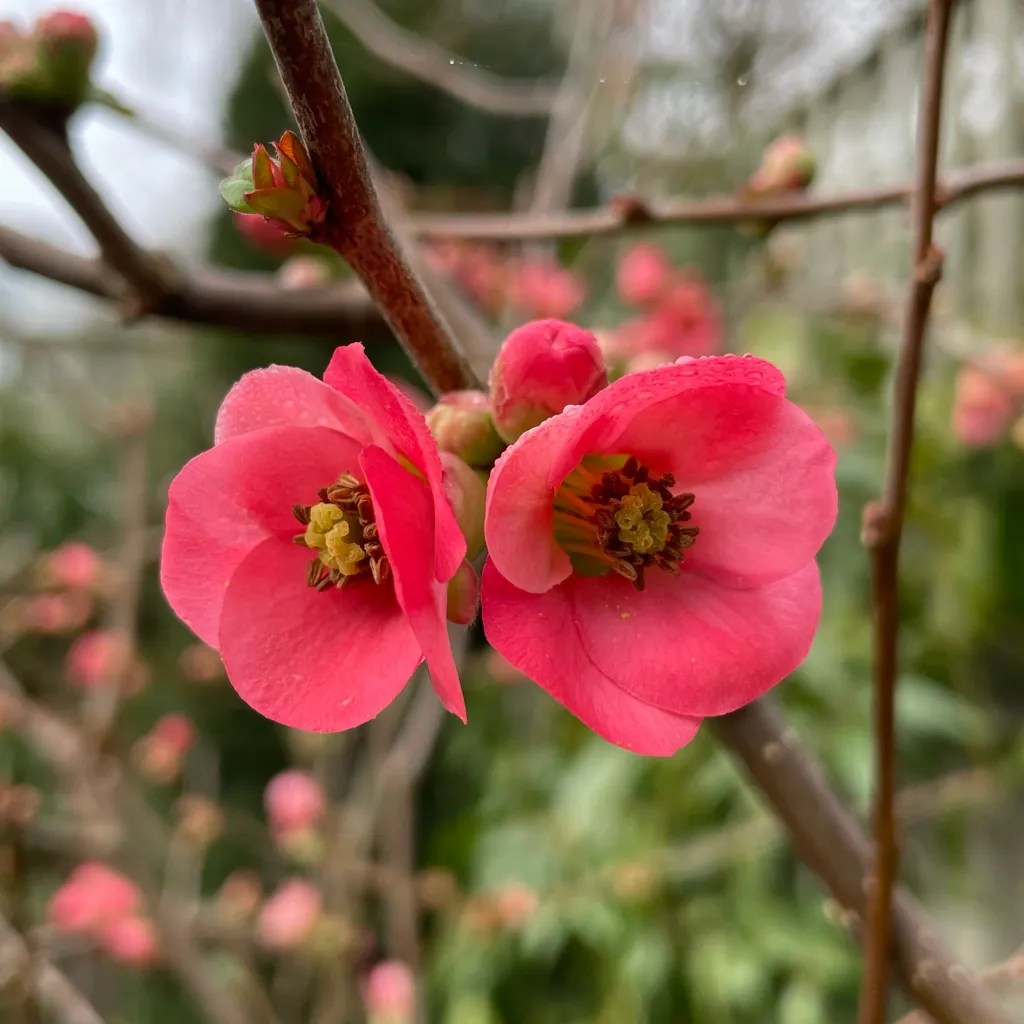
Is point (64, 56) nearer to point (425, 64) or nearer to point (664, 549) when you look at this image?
point (664, 549)

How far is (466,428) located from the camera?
250mm

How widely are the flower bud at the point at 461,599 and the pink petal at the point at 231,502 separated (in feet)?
0.18

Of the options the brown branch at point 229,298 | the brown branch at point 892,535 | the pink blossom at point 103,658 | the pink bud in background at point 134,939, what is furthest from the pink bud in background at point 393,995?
the brown branch at point 892,535

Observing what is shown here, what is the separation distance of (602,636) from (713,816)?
1039 millimetres

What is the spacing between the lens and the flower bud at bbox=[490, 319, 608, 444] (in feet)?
0.81

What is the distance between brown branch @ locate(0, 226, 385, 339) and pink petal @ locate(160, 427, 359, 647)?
239mm

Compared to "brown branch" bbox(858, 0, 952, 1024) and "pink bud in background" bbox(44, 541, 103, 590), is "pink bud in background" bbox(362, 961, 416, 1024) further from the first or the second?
"brown branch" bbox(858, 0, 952, 1024)

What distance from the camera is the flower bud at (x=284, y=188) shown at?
205mm

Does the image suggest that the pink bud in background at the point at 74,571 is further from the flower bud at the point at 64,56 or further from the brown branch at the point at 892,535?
the brown branch at the point at 892,535

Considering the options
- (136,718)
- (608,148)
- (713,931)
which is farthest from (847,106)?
(136,718)

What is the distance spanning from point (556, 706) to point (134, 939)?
68 centimetres

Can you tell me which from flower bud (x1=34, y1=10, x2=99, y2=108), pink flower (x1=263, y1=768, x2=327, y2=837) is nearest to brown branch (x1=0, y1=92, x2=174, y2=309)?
flower bud (x1=34, y1=10, x2=99, y2=108)

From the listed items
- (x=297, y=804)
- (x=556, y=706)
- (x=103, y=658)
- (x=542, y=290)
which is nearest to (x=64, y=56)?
(x=542, y=290)

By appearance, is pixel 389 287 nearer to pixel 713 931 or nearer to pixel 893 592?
pixel 893 592
